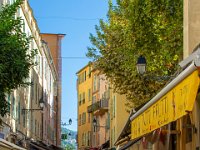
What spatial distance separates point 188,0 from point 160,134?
3.48 meters

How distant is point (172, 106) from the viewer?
7047 mm

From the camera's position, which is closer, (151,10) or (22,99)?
(151,10)

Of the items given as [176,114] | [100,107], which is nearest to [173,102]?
[176,114]

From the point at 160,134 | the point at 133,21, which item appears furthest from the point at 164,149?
the point at 133,21

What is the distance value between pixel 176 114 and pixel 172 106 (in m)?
0.27

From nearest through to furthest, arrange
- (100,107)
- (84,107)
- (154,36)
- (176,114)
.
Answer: (176,114) → (154,36) → (100,107) → (84,107)

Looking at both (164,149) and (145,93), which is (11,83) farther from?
(145,93)

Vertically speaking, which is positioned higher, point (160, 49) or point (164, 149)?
point (160, 49)

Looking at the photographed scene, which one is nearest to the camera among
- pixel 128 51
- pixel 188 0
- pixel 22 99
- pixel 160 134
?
Result: pixel 160 134

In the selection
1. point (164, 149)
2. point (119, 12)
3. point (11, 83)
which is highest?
point (119, 12)

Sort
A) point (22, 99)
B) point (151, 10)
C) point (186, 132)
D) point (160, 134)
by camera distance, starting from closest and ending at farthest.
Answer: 1. point (186, 132)
2. point (160, 134)
3. point (151, 10)
4. point (22, 99)

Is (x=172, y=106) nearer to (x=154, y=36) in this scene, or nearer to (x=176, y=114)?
(x=176, y=114)

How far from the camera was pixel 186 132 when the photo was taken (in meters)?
10.9

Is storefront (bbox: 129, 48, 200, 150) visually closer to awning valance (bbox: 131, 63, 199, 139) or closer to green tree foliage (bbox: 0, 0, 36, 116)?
awning valance (bbox: 131, 63, 199, 139)
